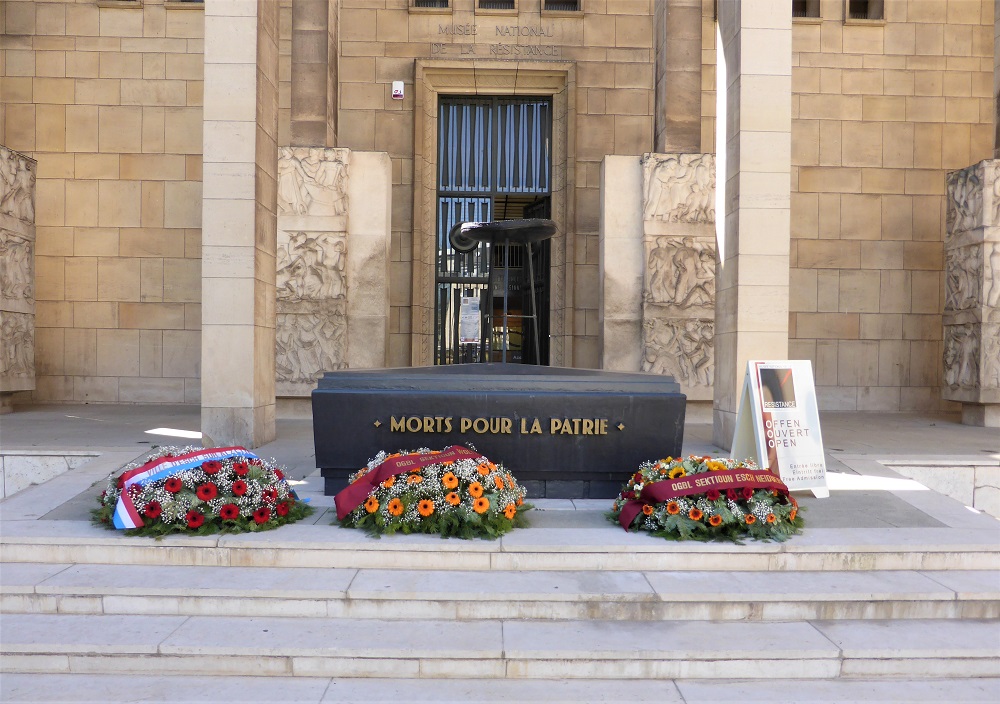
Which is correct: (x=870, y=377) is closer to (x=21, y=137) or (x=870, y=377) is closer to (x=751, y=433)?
(x=751, y=433)

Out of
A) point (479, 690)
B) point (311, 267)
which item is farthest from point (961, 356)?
point (479, 690)

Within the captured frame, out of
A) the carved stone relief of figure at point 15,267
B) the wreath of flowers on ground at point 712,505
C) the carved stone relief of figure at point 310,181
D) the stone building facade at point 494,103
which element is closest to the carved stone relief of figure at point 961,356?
the stone building facade at point 494,103

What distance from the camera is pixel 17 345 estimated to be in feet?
41.5

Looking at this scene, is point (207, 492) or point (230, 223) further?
point (230, 223)

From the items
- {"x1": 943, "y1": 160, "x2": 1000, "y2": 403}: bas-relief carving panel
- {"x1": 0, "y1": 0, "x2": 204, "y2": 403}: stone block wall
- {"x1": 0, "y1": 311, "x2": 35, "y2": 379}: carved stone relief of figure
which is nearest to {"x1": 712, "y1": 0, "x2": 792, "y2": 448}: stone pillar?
{"x1": 943, "y1": 160, "x2": 1000, "y2": 403}: bas-relief carving panel

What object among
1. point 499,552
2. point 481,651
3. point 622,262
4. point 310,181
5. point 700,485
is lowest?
point 481,651

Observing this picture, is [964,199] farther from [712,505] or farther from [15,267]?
[15,267]

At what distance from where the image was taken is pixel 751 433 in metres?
6.84

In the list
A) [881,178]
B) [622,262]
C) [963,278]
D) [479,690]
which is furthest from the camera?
[881,178]

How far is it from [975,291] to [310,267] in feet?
37.0

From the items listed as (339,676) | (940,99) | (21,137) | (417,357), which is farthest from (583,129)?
(339,676)

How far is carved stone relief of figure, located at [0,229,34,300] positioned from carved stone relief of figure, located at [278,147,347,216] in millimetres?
4725

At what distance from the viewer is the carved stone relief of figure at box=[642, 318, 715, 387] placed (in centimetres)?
1235

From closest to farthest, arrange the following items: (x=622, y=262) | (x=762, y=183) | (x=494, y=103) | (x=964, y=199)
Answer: (x=762, y=183) < (x=622, y=262) < (x=964, y=199) < (x=494, y=103)
